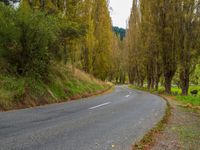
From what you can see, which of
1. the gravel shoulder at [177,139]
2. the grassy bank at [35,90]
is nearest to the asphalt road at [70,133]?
the gravel shoulder at [177,139]

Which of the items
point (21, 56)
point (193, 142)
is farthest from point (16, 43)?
point (193, 142)

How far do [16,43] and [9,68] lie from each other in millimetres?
1506

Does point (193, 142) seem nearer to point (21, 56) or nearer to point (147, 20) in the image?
point (21, 56)

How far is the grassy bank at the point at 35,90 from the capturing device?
1312 centimetres

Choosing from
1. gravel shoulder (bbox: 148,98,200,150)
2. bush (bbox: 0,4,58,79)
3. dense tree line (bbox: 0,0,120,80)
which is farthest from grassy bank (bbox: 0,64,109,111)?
gravel shoulder (bbox: 148,98,200,150)

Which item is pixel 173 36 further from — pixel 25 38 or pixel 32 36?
pixel 25 38

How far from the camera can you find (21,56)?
16391 millimetres

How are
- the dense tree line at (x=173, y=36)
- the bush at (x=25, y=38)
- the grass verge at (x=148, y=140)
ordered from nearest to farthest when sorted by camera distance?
1. the grass verge at (x=148, y=140)
2. the bush at (x=25, y=38)
3. the dense tree line at (x=173, y=36)

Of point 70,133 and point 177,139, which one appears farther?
point 70,133

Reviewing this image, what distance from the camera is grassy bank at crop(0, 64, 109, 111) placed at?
43.1 feet

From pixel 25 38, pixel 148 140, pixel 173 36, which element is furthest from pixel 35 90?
pixel 173 36

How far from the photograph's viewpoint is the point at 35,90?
15.6 m

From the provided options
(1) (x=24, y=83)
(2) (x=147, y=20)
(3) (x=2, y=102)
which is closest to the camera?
(3) (x=2, y=102)

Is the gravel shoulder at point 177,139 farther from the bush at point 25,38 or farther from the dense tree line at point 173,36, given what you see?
the dense tree line at point 173,36
